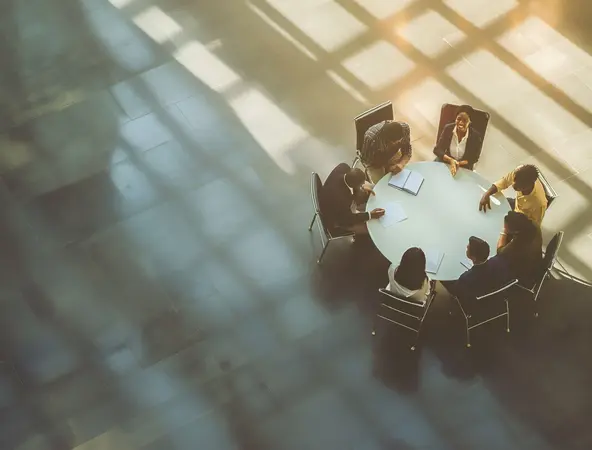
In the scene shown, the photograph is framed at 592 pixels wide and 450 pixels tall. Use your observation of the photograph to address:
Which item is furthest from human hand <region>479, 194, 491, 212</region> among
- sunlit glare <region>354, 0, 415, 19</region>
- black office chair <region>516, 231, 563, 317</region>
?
sunlit glare <region>354, 0, 415, 19</region>

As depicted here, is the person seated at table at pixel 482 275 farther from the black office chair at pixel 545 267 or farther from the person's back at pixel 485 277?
the black office chair at pixel 545 267

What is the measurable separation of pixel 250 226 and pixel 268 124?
125cm

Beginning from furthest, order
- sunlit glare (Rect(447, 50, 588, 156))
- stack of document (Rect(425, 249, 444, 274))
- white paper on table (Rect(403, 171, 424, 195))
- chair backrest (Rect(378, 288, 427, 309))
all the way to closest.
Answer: sunlit glare (Rect(447, 50, 588, 156)) < white paper on table (Rect(403, 171, 424, 195)) < stack of document (Rect(425, 249, 444, 274)) < chair backrest (Rect(378, 288, 427, 309))

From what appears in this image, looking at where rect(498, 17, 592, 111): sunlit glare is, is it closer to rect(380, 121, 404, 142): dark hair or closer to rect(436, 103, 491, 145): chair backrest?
rect(436, 103, 491, 145): chair backrest

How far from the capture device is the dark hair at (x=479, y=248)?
5523 millimetres

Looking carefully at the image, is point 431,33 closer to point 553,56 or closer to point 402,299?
point 553,56

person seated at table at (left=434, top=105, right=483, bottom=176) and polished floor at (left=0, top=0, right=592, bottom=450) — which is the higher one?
person seated at table at (left=434, top=105, right=483, bottom=176)

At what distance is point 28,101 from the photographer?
784cm

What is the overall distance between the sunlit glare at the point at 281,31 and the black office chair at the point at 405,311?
314 centimetres

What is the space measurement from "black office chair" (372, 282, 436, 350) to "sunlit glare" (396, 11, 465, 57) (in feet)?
10.0

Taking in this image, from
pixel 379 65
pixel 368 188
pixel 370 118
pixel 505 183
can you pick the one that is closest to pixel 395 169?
pixel 368 188

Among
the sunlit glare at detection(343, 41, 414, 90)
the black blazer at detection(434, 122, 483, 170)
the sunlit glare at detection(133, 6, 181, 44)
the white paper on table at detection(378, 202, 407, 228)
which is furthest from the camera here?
the sunlit glare at detection(133, 6, 181, 44)

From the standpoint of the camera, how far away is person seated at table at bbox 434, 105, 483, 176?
6359 mm

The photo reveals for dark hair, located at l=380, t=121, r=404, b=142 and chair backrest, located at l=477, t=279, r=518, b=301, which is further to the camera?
dark hair, located at l=380, t=121, r=404, b=142
